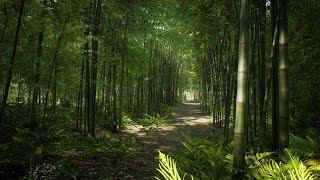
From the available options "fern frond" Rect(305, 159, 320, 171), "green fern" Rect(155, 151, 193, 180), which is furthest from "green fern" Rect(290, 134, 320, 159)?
"green fern" Rect(155, 151, 193, 180)

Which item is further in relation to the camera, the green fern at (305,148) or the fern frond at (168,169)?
the green fern at (305,148)

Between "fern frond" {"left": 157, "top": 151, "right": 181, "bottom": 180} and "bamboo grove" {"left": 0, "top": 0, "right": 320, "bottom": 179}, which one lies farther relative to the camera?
"bamboo grove" {"left": 0, "top": 0, "right": 320, "bottom": 179}

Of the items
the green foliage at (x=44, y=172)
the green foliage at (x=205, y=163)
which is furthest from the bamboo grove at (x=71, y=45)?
the green foliage at (x=205, y=163)

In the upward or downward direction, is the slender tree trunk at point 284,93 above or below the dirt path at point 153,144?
above

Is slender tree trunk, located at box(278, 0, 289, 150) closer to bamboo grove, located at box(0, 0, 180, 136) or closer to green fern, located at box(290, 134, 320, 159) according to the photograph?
green fern, located at box(290, 134, 320, 159)

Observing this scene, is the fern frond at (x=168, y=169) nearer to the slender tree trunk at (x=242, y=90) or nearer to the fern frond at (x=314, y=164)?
the slender tree trunk at (x=242, y=90)

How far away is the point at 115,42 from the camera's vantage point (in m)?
9.35

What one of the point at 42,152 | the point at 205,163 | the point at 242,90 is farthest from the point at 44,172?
the point at 242,90

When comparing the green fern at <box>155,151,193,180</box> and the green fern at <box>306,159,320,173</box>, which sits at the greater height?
the green fern at <box>155,151,193,180</box>

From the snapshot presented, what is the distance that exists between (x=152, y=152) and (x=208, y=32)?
423cm

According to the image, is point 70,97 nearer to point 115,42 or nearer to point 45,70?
point 115,42

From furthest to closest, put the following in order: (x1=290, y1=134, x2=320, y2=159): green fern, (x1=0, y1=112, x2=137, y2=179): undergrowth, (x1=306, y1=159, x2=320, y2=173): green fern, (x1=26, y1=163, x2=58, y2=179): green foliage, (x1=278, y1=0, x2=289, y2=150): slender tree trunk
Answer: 1. (x1=0, y1=112, x2=137, y2=179): undergrowth
2. (x1=26, y1=163, x2=58, y2=179): green foliage
3. (x1=290, y1=134, x2=320, y2=159): green fern
4. (x1=278, y1=0, x2=289, y2=150): slender tree trunk
5. (x1=306, y1=159, x2=320, y2=173): green fern

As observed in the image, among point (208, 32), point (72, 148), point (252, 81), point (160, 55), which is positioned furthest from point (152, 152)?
point (160, 55)

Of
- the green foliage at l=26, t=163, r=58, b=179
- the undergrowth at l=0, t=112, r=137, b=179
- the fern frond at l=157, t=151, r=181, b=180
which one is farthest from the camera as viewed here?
the undergrowth at l=0, t=112, r=137, b=179
